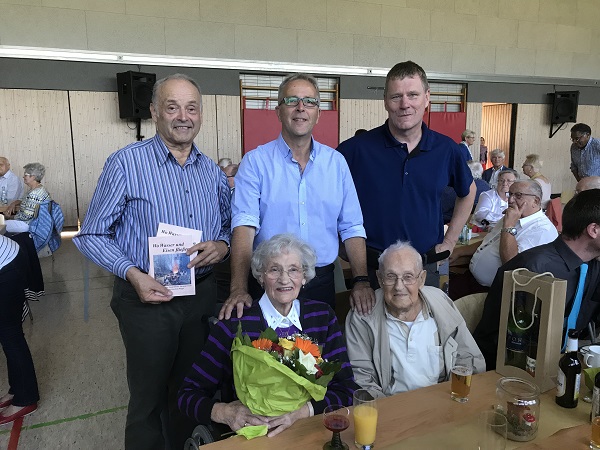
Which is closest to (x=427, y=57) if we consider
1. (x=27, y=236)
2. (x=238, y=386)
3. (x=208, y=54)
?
(x=208, y=54)

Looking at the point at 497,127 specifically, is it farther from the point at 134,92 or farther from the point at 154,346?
the point at 154,346

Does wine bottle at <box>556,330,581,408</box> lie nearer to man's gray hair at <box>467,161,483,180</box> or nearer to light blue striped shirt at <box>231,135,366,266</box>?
light blue striped shirt at <box>231,135,366,266</box>

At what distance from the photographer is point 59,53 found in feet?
28.4

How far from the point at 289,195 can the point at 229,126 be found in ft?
27.4

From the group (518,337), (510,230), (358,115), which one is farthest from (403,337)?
(358,115)

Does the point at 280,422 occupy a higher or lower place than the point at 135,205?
lower

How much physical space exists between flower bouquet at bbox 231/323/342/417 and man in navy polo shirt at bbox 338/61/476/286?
122 cm

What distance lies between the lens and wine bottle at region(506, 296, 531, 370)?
1.85 m

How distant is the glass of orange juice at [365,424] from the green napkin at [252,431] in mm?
276

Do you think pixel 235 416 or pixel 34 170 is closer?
pixel 235 416

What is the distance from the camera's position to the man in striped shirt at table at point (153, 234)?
2041 mm

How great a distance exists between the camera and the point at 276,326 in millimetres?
1869

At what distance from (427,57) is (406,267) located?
34.4 ft

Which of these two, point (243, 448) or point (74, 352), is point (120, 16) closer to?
point (74, 352)
